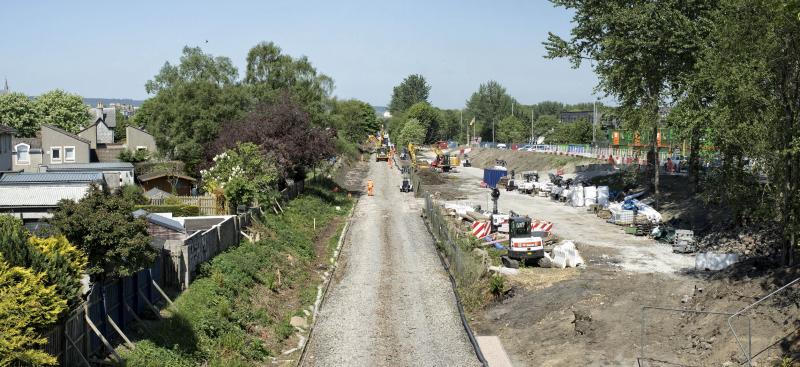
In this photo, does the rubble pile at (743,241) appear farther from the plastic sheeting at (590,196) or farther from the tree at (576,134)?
the tree at (576,134)

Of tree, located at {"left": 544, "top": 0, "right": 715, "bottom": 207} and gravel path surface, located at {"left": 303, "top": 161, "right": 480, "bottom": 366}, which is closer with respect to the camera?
gravel path surface, located at {"left": 303, "top": 161, "right": 480, "bottom": 366}

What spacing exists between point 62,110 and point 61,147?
49732 millimetres

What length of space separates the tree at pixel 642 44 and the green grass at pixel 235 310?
24962mm

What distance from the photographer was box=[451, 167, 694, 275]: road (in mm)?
33938

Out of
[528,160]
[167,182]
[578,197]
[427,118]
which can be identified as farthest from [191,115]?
[427,118]

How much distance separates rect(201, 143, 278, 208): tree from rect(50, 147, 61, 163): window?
126 feet

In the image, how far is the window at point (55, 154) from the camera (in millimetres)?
75625

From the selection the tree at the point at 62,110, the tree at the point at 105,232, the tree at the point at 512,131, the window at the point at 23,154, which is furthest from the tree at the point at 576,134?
the tree at the point at 105,232

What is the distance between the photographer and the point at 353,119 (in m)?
150

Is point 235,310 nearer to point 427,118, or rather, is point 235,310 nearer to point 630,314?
point 630,314

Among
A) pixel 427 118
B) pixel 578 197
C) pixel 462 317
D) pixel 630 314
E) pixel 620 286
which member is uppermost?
pixel 427 118

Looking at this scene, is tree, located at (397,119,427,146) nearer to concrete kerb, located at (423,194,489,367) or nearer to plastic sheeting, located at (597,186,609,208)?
plastic sheeting, located at (597,186,609,208)

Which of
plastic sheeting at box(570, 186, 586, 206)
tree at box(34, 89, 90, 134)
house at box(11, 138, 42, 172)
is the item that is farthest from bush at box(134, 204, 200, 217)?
tree at box(34, 89, 90, 134)

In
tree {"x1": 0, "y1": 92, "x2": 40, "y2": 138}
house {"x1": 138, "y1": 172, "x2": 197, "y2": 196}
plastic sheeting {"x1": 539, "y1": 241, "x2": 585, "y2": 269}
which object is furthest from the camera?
tree {"x1": 0, "y1": 92, "x2": 40, "y2": 138}
